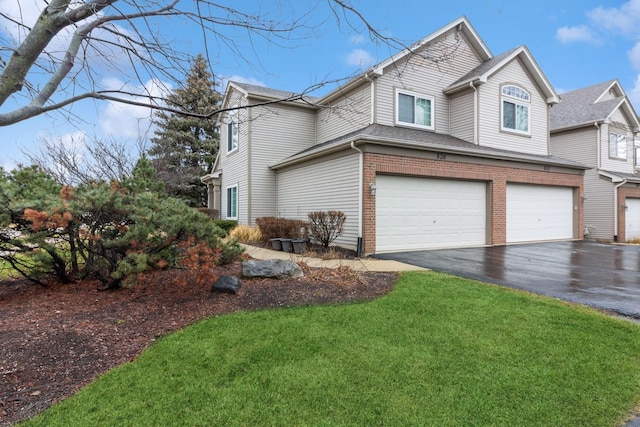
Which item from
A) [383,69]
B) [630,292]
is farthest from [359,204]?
[630,292]

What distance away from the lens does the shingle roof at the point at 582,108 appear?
1895cm

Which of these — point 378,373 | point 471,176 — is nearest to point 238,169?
point 471,176

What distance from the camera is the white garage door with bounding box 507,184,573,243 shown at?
13.9 metres

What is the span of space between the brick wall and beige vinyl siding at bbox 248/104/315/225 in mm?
6535

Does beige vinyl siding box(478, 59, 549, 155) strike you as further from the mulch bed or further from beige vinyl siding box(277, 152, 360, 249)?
the mulch bed

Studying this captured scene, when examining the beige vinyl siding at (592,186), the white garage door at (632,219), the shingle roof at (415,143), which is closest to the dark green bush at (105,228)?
the shingle roof at (415,143)

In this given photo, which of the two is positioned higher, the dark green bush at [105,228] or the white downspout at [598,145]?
the white downspout at [598,145]

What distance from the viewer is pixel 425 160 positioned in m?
11.6

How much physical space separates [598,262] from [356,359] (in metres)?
9.47

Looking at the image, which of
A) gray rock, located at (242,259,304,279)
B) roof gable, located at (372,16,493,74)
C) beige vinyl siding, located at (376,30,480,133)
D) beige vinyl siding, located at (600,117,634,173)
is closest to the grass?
gray rock, located at (242,259,304,279)

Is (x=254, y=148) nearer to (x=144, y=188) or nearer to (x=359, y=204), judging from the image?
(x=359, y=204)

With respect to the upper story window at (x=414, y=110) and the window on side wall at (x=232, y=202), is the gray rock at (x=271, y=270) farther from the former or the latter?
the window on side wall at (x=232, y=202)

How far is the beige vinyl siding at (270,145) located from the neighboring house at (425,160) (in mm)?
46

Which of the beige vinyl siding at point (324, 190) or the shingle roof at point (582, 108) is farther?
the shingle roof at point (582, 108)
